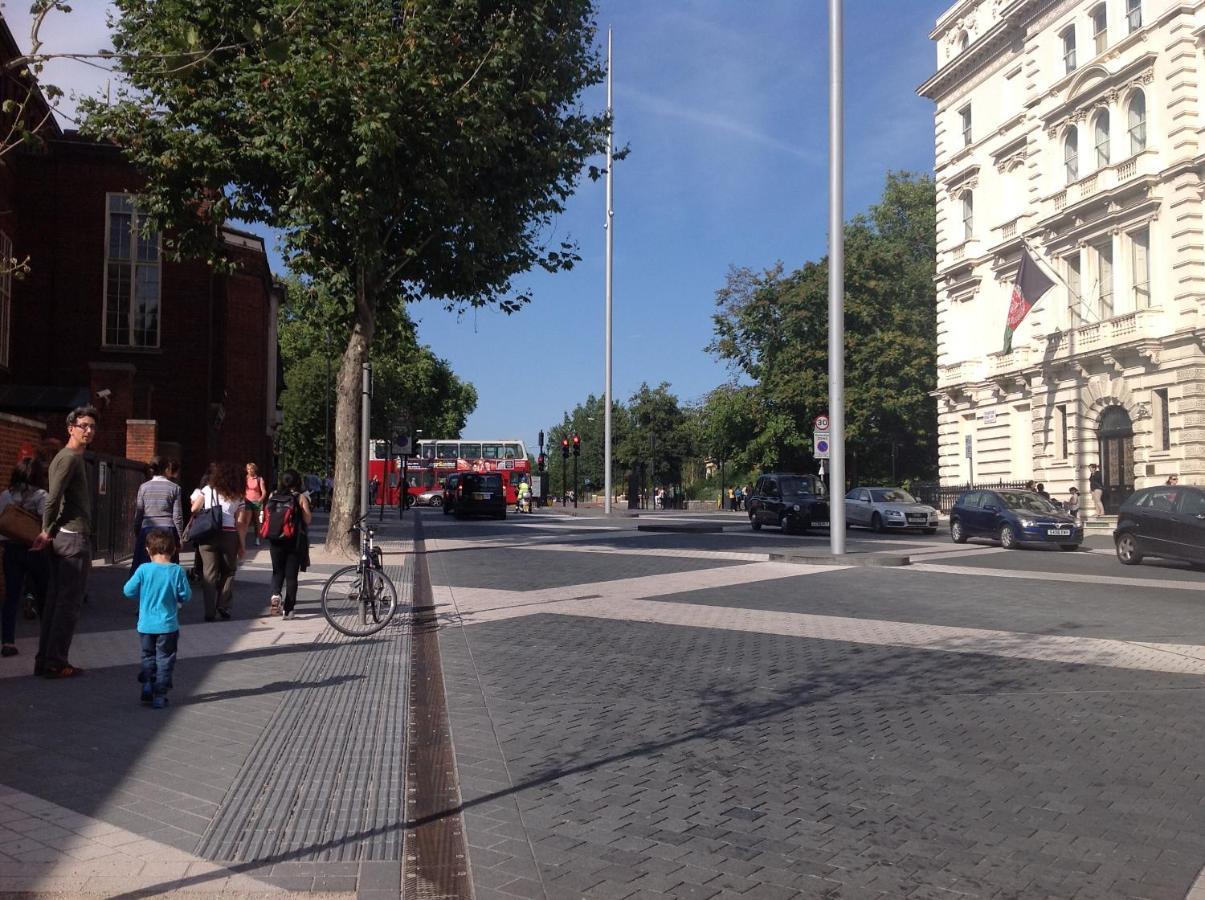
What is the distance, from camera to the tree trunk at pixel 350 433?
790 inches

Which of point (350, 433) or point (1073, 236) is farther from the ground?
point (1073, 236)

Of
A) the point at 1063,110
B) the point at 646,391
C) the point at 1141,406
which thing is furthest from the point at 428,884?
the point at 646,391

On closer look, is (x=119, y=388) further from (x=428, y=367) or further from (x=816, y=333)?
(x=428, y=367)

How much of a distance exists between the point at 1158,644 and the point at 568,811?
24.5 feet

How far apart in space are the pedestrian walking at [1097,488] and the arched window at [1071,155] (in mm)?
10082

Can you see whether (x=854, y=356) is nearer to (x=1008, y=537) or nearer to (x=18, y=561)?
(x=1008, y=537)

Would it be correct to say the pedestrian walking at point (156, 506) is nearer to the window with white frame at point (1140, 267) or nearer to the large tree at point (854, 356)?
the window with white frame at point (1140, 267)

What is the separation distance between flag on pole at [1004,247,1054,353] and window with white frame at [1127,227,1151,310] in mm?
2586

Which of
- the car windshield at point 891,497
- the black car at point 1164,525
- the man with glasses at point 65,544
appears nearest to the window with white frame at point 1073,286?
the car windshield at point 891,497

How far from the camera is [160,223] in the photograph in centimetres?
1964

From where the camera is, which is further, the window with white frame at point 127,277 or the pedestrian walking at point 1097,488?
the pedestrian walking at point 1097,488

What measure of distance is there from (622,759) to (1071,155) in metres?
37.2

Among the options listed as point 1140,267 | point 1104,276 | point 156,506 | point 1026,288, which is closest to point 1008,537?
point 1140,267

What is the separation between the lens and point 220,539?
37.2 ft
